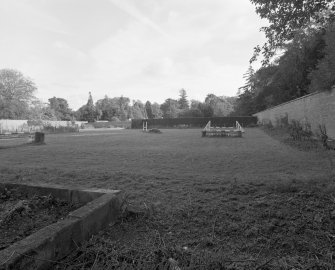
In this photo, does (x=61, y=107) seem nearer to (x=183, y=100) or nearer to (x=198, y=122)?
(x=183, y=100)

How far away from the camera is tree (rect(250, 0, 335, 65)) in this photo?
5762 mm

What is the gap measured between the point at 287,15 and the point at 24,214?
706 centimetres

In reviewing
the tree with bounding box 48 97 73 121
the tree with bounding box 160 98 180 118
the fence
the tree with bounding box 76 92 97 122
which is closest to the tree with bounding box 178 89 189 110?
the tree with bounding box 160 98 180 118

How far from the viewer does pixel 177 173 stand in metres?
5.26

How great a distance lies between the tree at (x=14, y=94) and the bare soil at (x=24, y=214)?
45.2m

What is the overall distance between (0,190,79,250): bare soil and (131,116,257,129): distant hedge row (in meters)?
34.0

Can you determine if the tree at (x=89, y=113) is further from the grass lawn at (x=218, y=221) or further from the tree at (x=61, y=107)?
the grass lawn at (x=218, y=221)

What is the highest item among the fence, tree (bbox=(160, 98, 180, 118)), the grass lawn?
tree (bbox=(160, 98, 180, 118))

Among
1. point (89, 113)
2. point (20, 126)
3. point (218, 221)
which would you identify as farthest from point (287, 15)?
point (89, 113)

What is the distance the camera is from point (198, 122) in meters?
38.5

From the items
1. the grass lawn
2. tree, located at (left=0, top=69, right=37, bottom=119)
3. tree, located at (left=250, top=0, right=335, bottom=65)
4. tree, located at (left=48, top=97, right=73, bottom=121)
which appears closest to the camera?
the grass lawn

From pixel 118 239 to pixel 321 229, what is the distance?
6.95 ft

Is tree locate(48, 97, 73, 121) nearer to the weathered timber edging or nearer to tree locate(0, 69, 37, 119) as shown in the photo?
tree locate(0, 69, 37, 119)

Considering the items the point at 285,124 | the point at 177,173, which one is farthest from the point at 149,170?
the point at 285,124
